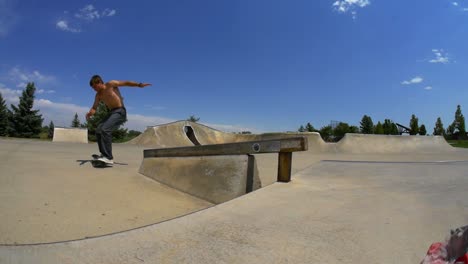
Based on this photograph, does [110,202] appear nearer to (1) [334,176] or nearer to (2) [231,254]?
(2) [231,254]

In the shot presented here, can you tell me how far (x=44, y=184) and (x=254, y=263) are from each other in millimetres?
2889

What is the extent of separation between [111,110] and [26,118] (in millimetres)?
39471

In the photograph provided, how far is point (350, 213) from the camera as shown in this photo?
6.06ft

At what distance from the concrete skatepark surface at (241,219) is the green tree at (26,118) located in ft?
130

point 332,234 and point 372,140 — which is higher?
point 372,140

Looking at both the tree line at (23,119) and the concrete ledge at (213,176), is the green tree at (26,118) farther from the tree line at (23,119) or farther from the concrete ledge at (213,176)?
the concrete ledge at (213,176)

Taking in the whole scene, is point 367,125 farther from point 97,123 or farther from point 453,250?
point 453,250

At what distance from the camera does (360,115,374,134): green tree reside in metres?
45.4

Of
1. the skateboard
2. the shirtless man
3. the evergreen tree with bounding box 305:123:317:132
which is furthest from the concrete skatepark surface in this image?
the evergreen tree with bounding box 305:123:317:132

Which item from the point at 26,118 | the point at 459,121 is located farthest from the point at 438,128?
the point at 26,118

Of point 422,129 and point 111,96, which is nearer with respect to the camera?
point 111,96

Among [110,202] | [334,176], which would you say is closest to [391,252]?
[334,176]

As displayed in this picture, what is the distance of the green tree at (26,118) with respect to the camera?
115ft

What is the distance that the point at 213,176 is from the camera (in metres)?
3.10
